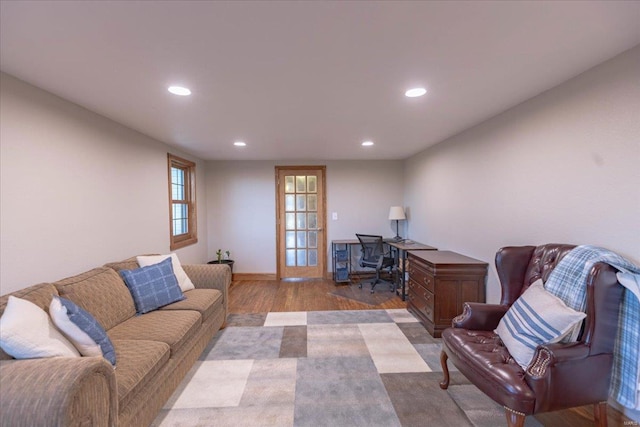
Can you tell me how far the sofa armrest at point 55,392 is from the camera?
1.11 metres

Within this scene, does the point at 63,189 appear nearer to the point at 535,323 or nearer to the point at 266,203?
the point at 266,203

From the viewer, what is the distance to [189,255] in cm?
461

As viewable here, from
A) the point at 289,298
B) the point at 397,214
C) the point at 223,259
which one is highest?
the point at 397,214

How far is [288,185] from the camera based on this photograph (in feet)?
18.0

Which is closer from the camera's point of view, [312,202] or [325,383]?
[325,383]

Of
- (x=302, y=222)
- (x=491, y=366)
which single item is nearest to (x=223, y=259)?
(x=302, y=222)

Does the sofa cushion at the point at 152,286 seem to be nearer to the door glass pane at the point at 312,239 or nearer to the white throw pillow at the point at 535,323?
the white throw pillow at the point at 535,323

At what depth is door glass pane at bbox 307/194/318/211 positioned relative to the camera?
5.50 metres

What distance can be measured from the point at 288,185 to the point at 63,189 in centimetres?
354

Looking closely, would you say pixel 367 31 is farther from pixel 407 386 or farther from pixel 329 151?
pixel 329 151

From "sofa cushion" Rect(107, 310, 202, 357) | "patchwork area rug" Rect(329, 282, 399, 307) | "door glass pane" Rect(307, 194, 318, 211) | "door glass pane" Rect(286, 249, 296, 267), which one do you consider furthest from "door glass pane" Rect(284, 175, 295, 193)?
"sofa cushion" Rect(107, 310, 202, 357)

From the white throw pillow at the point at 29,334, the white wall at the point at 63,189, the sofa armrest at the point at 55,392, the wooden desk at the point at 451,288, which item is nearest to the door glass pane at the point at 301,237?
the white wall at the point at 63,189

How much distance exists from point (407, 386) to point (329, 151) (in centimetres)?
337

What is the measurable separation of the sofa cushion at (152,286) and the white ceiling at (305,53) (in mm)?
1484
